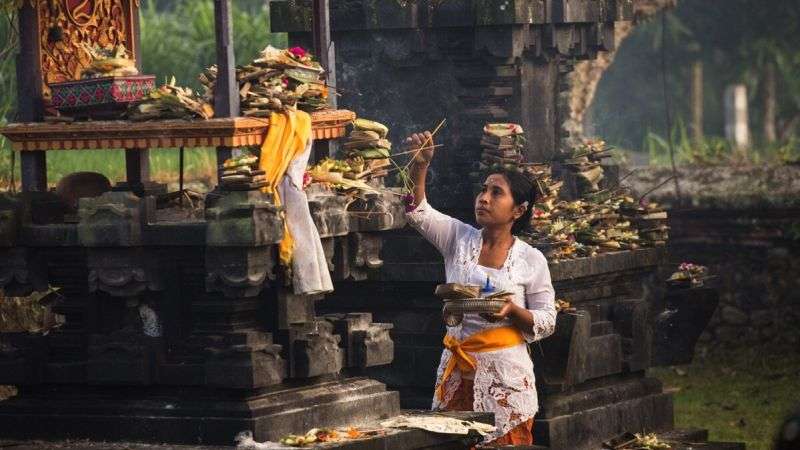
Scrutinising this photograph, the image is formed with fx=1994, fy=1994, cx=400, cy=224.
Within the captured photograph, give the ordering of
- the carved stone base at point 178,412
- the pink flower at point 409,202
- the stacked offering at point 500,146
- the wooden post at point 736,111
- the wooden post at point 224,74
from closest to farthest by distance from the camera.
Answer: the carved stone base at point 178,412
the wooden post at point 224,74
the pink flower at point 409,202
the stacked offering at point 500,146
the wooden post at point 736,111

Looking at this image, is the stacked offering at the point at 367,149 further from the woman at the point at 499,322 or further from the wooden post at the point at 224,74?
the wooden post at the point at 224,74

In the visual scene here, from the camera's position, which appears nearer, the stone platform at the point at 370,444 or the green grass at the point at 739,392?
the stone platform at the point at 370,444

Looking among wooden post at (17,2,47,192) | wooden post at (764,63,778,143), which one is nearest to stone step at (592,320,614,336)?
wooden post at (17,2,47,192)

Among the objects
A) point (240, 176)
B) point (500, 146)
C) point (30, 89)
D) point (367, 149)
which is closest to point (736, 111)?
point (500, 146)

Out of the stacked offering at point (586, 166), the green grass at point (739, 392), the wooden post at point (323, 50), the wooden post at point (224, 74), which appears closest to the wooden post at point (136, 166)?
the wooden post at point (323, 50)

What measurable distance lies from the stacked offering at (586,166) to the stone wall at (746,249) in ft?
10.9

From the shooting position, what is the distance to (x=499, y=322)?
10195 millimetres

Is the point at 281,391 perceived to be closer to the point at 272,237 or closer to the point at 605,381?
the point at 272,237

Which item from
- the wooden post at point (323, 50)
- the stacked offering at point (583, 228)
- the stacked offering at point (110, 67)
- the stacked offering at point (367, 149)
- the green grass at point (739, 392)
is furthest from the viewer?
the green grass at point (739, 392)

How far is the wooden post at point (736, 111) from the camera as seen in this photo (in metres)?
32.9

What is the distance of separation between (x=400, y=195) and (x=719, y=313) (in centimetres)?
697

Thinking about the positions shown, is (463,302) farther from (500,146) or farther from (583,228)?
(583,228)

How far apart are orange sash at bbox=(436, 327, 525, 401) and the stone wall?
676cm

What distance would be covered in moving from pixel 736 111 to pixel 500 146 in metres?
20.8
